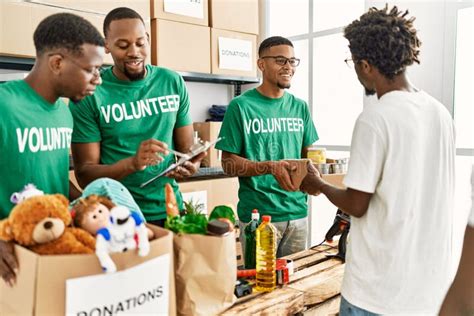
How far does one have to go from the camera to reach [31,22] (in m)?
2.41

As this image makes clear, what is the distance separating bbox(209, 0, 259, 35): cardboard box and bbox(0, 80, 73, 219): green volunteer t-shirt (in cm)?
230

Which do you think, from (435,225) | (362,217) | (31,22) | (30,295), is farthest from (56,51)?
(31,22)

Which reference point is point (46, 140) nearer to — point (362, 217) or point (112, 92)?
point (112, 92)

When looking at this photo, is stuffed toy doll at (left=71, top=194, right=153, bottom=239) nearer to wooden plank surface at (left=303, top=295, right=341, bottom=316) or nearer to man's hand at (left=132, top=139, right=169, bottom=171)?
man's hand at (left=132, top=139, right=169, bottom=171)

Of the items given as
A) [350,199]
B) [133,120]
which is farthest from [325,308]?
[133,120]

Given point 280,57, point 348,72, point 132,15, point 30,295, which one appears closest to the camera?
point 30,295

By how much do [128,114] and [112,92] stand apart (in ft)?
0.34

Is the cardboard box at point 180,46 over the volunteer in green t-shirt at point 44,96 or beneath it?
over

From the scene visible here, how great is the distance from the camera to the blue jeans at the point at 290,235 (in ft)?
6.67

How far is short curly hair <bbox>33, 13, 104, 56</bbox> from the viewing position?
109cm

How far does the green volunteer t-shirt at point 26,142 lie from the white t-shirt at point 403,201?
83cm

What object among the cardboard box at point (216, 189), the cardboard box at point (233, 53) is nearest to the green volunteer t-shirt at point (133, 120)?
the cardboard box at point (216, 189)

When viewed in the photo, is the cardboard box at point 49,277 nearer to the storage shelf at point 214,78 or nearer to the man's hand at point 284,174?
the man's hand at point 284,174

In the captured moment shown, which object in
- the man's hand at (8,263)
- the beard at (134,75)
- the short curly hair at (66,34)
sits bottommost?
the man's hand at (8,263)
